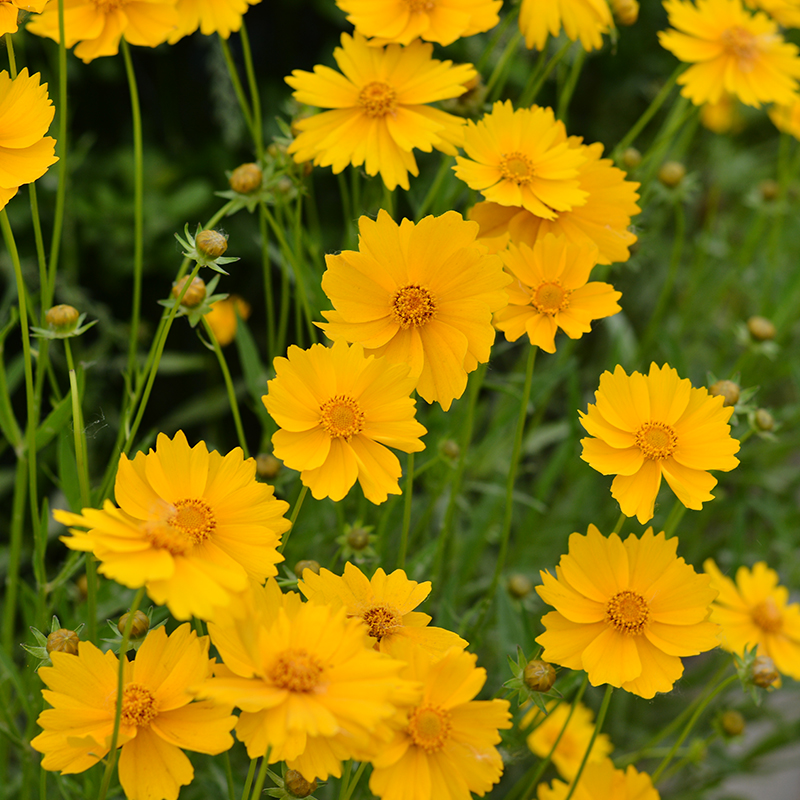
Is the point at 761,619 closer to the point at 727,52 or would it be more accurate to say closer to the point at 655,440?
the point at 655,440

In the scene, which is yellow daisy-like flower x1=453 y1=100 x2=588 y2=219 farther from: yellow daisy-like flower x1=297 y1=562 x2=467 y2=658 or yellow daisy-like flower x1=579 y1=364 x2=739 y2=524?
yellow daisy-like flower x1=297 y1=562 x2=467 y2=658

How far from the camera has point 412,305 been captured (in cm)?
62

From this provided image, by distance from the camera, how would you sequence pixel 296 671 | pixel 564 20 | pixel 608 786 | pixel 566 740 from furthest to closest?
pixel 566 740 → pixel 564 20 → pixel 608 786 → pixel 296 671

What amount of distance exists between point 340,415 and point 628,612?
23cm

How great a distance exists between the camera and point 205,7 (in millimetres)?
748

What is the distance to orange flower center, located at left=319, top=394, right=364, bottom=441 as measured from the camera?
578mm

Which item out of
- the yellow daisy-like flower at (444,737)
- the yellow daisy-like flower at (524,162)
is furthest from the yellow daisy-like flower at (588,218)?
the yellow daisy-like flower at (444,737)

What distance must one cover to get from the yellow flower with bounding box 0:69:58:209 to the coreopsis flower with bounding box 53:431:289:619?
8.7 inches

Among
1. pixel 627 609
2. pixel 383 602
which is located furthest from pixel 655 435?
pixel 383 602

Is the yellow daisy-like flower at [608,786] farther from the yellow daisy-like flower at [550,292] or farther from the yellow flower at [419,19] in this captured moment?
the yellow flower at [419,19]

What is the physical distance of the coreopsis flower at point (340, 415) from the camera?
22.2 inches

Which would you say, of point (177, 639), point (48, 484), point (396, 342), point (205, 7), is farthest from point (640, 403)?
point (48, 484)

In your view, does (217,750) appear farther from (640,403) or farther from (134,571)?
(640,403)

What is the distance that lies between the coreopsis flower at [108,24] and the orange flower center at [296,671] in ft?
1.63
